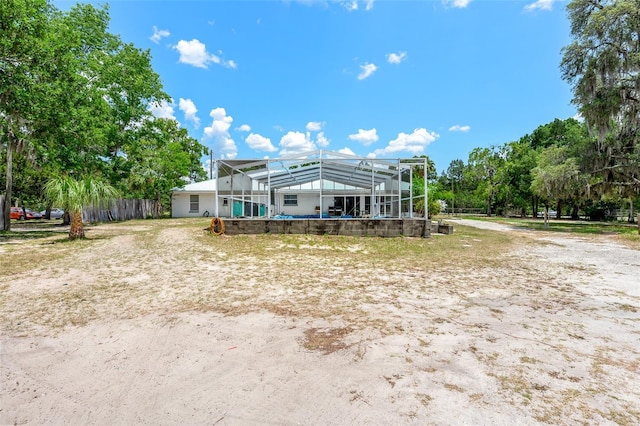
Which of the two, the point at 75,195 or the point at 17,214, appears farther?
the point at 17,214

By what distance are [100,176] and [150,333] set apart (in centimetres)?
1835

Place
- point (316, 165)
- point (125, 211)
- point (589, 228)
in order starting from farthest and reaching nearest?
point (125, 211) → point (589, 228) → point (316, 165)

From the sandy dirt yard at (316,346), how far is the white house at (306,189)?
22.5 ft

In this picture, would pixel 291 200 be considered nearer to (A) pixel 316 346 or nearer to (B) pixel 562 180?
(B) pixel 562 180

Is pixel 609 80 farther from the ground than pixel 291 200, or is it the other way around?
pixel 609 80

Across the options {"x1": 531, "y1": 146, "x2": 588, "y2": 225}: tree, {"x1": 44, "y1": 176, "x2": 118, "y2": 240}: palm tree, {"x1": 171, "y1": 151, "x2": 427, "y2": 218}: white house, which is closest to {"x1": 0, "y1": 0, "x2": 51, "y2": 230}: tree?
{"x1": 44, "y1": 176, "x2": 118, "y2": 240}: palm tree

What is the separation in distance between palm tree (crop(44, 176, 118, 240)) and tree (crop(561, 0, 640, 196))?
20.8m

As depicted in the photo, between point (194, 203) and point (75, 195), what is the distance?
1838cm

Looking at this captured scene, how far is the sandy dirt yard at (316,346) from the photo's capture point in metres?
2.09

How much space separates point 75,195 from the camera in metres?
9.45

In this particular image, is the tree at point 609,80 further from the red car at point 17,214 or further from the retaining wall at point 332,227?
the red car at point 17,214

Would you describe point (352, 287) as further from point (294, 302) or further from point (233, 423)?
point (233, 423)

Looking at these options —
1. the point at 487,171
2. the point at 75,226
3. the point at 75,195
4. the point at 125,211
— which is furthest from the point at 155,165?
the point at 487,171

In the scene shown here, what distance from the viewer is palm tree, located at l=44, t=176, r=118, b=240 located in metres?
9.44
